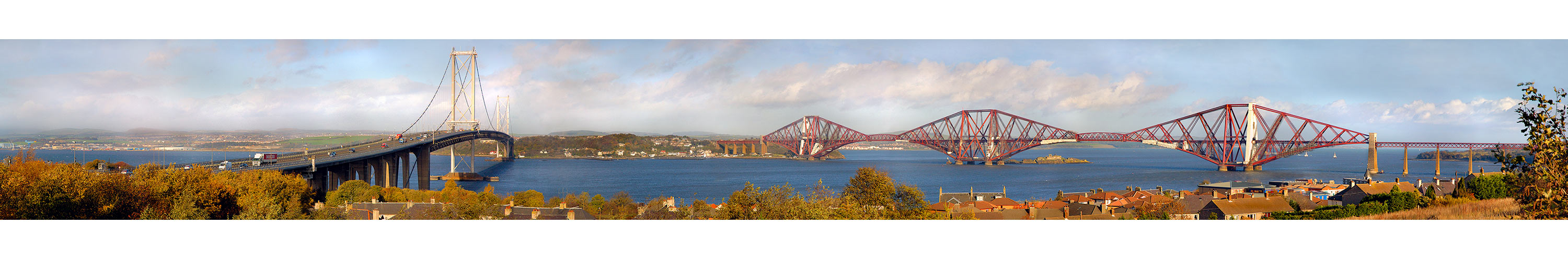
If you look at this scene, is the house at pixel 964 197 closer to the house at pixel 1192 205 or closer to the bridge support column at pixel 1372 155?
the house at pixel 1192 205

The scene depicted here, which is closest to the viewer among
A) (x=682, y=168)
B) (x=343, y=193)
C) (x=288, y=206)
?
(x=288, y=206)

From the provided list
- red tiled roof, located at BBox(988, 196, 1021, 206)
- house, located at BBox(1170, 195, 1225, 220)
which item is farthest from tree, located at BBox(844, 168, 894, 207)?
red tiled roof, located at BBox(988, 196, 1021, 206)

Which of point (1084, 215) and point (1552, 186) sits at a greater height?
point (1552, 186)

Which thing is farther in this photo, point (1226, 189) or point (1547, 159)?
point (1226, 189)

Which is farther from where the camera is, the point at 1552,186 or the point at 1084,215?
the point at 1084,215

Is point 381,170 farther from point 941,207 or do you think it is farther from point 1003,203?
point 1003,203

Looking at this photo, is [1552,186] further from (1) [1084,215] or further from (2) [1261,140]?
(2) [1261,140]

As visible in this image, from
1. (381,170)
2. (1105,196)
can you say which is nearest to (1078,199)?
(1105,196)

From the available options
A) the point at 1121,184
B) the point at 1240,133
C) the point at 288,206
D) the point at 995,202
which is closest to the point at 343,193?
the point at 288,206
